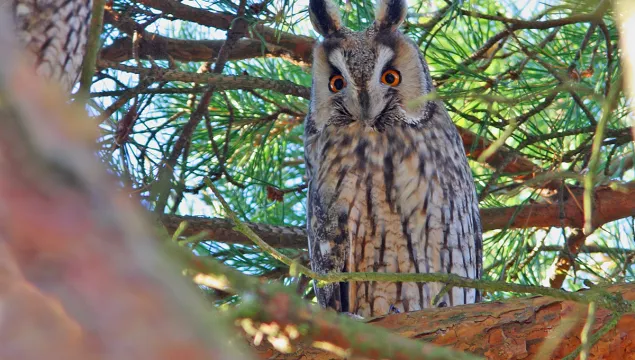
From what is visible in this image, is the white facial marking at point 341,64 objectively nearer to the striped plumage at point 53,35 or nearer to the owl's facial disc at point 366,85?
the owl's facial disc at point 366,85

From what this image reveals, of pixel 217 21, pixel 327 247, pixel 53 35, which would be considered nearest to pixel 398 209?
pixel 327 247

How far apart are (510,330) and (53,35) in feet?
3.43

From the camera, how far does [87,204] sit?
0.43 meters

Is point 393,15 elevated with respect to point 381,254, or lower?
elevated

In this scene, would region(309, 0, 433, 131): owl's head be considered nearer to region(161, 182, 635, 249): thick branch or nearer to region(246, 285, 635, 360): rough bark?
A: region(161, 182, 635, 249): thick branch

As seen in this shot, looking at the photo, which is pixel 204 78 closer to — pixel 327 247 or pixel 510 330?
pixel 327 247

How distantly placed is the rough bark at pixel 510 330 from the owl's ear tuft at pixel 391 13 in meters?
1.06

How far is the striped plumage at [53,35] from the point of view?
1506 mm

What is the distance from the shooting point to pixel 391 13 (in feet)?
7.54

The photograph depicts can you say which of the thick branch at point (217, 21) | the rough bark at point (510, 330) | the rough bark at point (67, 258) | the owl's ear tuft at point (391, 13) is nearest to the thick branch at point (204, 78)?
the thick branch at point (217, 21)

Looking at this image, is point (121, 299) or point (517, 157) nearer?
point (121, 299)

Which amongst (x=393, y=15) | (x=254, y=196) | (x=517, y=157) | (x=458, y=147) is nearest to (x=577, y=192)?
(x=517, y=157)

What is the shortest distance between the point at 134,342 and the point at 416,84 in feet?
6.32

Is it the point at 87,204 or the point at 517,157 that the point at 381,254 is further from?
the point at 87,204
